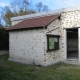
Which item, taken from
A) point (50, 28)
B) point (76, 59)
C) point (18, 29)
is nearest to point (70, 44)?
point (76, 59)

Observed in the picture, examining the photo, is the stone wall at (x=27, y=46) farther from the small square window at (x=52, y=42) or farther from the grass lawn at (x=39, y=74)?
the grass lawn at (x=39, y=74)

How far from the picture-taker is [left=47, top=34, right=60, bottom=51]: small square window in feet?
39.4

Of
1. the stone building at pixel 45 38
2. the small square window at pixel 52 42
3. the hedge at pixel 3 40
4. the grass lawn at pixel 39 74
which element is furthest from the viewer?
the hedge at pixel 3 40

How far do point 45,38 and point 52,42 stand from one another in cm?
99

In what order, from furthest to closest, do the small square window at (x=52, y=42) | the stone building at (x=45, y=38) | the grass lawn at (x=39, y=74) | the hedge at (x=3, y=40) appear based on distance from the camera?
the hedge at (x=3, y=40) → the small square window at (x=52, y=42) → the stone building at (x=45, y=38) → the grass lawn at (x=39, y=74)

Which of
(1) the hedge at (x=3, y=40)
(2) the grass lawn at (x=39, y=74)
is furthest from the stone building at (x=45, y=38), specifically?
(1) the hedge at (x=3, y=40)

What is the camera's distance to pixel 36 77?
8328 millimetres

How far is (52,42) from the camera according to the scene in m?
12.5

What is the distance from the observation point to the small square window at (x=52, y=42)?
12.0 m

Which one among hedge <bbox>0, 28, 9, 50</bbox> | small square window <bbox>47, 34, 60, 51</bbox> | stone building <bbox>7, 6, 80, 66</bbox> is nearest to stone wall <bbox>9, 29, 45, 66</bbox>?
stone building <bbox>7, 6, 80, 66</bbox>

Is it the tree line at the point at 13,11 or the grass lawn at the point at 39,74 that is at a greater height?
the tree line at the point at 13,11

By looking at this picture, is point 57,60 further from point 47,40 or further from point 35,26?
point 35,26

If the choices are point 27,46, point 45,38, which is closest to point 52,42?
point 45,38

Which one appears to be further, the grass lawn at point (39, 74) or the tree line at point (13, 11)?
the tree line at point (13, 11)
